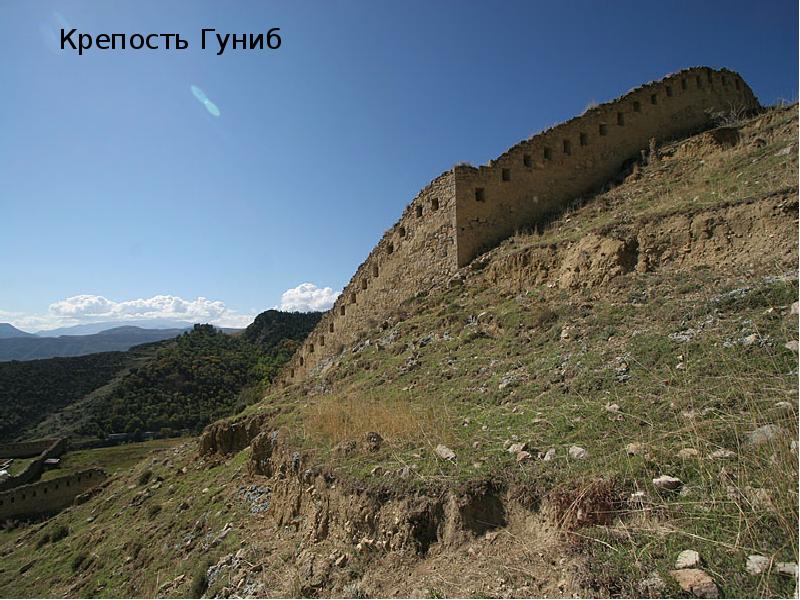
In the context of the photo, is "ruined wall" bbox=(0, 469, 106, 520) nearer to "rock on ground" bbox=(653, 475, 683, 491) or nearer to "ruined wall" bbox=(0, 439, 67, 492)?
"ruined wall" bbox=(0, 439, 67, 492)

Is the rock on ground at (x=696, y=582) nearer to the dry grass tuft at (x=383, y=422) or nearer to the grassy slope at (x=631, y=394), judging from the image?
the grassy slope at (x=631, y=394)

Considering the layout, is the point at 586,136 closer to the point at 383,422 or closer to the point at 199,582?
the point at 383,422

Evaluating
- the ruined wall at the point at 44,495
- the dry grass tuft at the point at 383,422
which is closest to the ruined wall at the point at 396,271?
the dry grass tuft at the point at 383,422

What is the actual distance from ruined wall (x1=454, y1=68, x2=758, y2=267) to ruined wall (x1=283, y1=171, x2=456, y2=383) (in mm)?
619

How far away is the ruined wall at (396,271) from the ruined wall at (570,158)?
0.62 m

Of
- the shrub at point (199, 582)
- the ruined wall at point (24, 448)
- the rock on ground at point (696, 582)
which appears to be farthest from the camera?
the ruined wall at point (24, 448)

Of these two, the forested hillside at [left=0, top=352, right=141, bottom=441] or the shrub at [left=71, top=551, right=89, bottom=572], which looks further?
the forested hillside at [left=0, top=352, right=141, bottom=441]

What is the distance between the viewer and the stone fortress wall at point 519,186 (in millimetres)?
12453

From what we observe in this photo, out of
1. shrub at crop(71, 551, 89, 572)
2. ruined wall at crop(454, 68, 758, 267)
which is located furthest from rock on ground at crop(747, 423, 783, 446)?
shrub at crop(71, 551, 89, 572)

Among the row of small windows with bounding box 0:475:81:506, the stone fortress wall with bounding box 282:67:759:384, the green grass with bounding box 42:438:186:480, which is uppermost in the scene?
the stone fortress wall with bounding box 282:67:759:384

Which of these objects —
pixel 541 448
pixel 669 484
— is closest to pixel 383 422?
pixel 541 448

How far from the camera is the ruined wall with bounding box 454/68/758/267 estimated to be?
490 inches

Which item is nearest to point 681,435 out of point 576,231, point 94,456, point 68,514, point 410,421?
point 410,421

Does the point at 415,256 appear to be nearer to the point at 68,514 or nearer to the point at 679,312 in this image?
the point at 679,312
